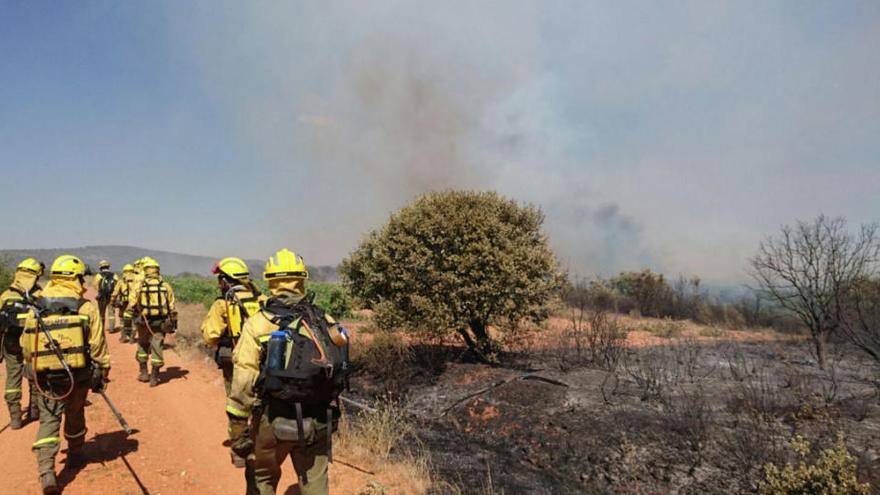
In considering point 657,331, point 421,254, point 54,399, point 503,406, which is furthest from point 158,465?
point 657,331

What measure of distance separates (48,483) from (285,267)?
336 cm

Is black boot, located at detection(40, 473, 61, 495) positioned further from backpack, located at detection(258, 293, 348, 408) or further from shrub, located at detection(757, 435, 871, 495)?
shrub, located at detection(757, 435, 871, 495)

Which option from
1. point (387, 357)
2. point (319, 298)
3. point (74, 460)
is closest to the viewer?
point (74, 460)

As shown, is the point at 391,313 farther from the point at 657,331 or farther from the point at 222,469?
the point at 657,331

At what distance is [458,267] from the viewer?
34.6ft

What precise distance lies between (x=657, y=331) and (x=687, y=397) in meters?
12.3

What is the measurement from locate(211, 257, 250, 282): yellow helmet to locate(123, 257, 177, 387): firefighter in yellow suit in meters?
4.14

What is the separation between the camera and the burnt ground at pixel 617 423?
245 inches

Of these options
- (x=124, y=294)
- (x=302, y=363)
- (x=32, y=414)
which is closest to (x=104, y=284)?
(x=124, y=294)

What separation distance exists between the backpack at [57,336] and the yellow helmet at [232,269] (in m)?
1.44

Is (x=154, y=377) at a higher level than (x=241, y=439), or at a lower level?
lower

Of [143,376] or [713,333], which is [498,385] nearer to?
[143,376]

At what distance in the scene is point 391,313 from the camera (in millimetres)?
11039

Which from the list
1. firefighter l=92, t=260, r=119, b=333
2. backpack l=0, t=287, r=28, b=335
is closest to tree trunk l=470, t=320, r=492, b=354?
backpack l=0, t=287, r=28, b=335
